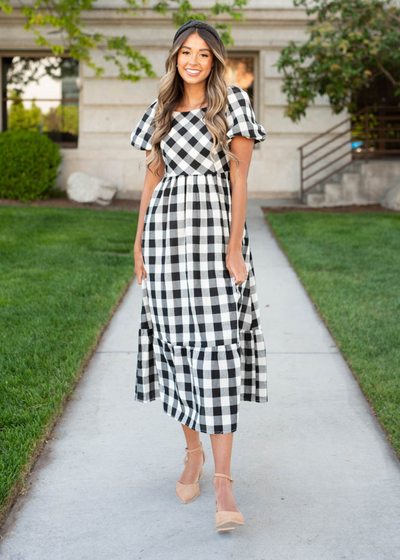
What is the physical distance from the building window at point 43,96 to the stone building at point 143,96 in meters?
0.04

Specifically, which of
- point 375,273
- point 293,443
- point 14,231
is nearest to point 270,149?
point 14,231

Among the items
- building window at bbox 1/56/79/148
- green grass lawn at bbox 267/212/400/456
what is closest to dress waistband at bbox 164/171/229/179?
green grass lawn at bbox 267/212/400/456

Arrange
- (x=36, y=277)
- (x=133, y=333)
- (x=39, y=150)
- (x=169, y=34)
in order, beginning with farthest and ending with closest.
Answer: (x=169, y=34) → (x=39, y=150) → (x=36, y=277) → (x=133, y=333)

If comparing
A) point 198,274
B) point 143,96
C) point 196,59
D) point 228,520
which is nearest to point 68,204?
point 143,96

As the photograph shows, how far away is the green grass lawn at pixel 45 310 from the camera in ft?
11.3

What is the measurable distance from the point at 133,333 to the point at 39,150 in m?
10.2

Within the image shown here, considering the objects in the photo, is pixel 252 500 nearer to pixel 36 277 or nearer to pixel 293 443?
pixel 293 443

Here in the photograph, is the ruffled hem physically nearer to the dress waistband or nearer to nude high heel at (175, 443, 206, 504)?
nude high heel at (175, 443, 206, 504)

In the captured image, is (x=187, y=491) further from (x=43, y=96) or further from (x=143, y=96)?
(x=43, y=96)

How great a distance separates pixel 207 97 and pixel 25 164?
12322mm

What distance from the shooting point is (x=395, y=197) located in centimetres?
1350

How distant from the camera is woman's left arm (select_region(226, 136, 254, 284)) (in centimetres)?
266

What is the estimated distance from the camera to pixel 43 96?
54.1 ft

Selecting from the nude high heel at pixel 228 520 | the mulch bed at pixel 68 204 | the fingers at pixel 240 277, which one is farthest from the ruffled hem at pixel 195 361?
the mulch bed at pixel 68 204
